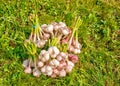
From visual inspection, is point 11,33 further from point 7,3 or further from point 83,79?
point 83,79

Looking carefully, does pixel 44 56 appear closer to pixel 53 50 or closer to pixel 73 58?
pixel 53 50

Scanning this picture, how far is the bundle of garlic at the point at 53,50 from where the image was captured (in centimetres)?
349

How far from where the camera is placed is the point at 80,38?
3.95 m

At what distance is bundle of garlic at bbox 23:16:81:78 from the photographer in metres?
3.49

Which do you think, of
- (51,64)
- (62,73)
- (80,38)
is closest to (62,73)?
(62,73)

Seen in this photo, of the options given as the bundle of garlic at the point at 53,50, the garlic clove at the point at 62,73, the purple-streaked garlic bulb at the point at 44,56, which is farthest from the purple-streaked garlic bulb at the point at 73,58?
the purple-streaked garlic bulb at the point at 44,56

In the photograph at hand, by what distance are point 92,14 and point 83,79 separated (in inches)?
33.3

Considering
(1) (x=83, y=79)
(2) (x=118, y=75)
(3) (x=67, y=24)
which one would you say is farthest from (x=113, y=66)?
(3) (x=67, y=24)

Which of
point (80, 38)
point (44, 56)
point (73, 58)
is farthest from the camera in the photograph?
point (80, 38)

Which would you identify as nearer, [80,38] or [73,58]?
[73,58]

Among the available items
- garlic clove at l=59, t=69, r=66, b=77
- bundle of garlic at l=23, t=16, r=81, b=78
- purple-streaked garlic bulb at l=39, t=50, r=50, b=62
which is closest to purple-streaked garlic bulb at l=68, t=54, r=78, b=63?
bundle of garlic at l=23, t=16, r=81, b=78

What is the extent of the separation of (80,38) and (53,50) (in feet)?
1.79

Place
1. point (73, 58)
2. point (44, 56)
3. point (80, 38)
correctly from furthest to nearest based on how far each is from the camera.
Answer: point (80, 38)
point (73, 58)
point (44, 56)

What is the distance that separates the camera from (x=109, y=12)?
13.9 ft
